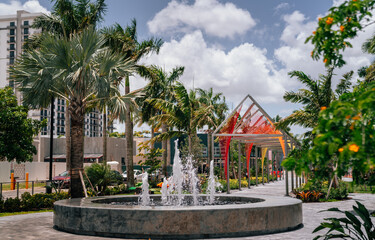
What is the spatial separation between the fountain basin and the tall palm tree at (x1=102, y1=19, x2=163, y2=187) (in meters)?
16.0

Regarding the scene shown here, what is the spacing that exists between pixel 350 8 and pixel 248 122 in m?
20.2

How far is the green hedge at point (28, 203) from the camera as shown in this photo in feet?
55.5

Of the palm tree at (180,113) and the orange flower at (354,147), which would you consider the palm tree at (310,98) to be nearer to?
the palm tree at (180,113)

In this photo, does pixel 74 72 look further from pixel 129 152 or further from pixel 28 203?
pixel 129 152

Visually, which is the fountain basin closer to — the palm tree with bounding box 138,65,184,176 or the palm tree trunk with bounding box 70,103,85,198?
the palm tree trunk with bounding box 70,103,85,198

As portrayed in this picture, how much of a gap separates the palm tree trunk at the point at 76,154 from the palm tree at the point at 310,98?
11035 mm

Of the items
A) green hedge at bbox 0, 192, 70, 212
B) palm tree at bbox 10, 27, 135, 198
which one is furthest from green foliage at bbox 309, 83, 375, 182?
green hedge at bbox 0, 192, 70, 212

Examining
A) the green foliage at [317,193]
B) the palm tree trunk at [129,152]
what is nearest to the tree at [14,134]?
the palm tree trunk at [129,152]

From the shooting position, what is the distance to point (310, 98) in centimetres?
2284

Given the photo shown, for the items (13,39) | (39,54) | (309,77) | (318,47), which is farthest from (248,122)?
(13,39)

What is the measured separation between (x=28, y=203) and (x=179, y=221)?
10401 mm

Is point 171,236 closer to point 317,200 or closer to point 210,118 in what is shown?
point 317,200

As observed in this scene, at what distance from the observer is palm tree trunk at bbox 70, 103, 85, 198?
54.7ft

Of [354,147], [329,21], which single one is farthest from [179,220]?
[354,147]
